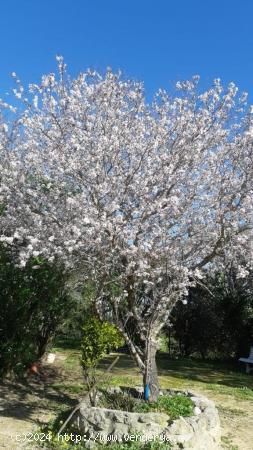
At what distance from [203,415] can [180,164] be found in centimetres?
398

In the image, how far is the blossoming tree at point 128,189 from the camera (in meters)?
7.21

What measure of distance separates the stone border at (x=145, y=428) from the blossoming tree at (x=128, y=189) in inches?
49.0

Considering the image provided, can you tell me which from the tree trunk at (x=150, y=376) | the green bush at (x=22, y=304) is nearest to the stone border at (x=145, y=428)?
the tree trunk at (x=150, y=376)

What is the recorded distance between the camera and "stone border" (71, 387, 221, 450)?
19.6ft

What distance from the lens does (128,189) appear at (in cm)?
735

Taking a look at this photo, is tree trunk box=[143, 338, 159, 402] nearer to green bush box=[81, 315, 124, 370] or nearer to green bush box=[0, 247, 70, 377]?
green bush box=[81, 315, 124, 370]

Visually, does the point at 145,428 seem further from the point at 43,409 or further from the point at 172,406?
the point at 43,409

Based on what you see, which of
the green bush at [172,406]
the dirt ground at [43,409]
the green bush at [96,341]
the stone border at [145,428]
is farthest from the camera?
the green bush at [96,341]

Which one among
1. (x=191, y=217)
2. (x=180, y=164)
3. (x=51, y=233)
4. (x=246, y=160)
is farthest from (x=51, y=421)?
(x=246, y=160)

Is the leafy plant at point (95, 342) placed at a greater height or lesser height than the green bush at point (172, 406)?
greater

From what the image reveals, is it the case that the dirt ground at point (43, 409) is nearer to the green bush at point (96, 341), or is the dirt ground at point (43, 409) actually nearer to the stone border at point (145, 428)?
the stone border at point (145, 428)

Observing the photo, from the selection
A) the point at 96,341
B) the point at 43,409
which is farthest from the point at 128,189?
the point at 43,409

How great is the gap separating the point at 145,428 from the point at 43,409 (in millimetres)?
2742

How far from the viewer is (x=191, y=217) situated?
805cm
